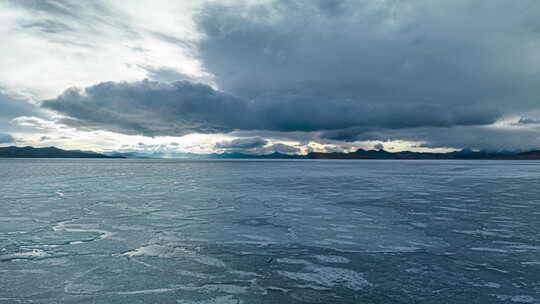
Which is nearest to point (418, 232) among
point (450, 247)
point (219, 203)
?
point (450, 247)

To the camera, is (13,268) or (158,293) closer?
(158,293)

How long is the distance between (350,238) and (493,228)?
5392 millimetres

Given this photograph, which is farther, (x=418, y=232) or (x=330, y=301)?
(x=418, y=232)

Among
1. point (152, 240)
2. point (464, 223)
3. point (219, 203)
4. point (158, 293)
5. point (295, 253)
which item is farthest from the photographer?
point (219, 203)

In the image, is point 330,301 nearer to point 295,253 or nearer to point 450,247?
point 295,253

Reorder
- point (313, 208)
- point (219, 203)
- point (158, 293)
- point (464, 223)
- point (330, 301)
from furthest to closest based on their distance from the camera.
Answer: point (219, 203) → point (313, 208) → point (464, 223) → point (158, 293) → point (330, 301)

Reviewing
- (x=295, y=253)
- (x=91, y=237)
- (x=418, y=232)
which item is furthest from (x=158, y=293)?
(x=418, y=232)

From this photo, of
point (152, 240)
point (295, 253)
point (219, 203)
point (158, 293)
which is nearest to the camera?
point (158, 293)

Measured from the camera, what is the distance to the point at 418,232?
33.9ft

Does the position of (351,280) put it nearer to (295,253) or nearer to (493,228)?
(295,253)

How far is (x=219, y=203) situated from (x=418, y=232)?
10.4m

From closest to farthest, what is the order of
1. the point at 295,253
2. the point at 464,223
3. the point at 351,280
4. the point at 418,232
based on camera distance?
the point at 351,280, the point at 295,253, the point at 418,232, the point at 464,223

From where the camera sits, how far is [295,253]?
319 inches

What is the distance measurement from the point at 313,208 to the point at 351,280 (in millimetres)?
9375
